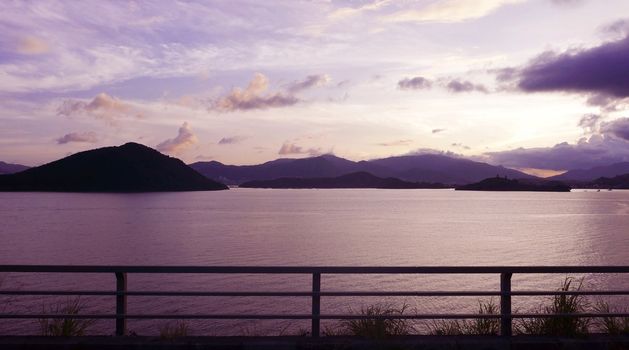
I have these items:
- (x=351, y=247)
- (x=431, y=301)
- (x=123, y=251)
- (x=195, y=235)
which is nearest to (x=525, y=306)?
(x=431, y=301)

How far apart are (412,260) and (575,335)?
40710 millimetres

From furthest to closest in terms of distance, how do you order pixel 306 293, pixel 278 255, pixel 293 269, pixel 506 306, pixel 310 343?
pixel 278 255 → pixel 506 306 → pixel 293 269 → pixel 306 293 → pixel 310 343

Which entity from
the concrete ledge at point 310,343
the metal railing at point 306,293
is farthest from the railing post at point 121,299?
the concrete ledge at point 310,343

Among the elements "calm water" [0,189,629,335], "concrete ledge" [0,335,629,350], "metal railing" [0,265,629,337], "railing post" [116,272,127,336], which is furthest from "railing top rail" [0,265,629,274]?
"calm water" [0,189,629,335]

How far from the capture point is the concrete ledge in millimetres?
7512

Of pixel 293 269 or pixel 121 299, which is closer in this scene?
pixel 293 269

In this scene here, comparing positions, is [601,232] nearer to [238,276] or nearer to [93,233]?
[238,276]

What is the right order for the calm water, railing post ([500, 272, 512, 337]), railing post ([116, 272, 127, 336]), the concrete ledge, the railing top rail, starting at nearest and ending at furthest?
the concrete ledge
the railing top rail
railing post ([116, 272, 127, 336])
railing post ([500, 272, 512, 337])
the calm water

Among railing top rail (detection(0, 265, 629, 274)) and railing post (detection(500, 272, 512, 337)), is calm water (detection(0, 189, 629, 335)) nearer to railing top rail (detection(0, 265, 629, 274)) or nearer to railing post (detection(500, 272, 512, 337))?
railing top rail (detection(0, 265, 629, 274))

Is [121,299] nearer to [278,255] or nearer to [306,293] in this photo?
[306,293]

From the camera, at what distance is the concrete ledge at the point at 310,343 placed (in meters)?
7.51

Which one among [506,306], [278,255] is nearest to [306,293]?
[506,306]

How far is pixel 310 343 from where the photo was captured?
7.61 meters

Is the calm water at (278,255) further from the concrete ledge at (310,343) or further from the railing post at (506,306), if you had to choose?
the railing post at (506,306)
